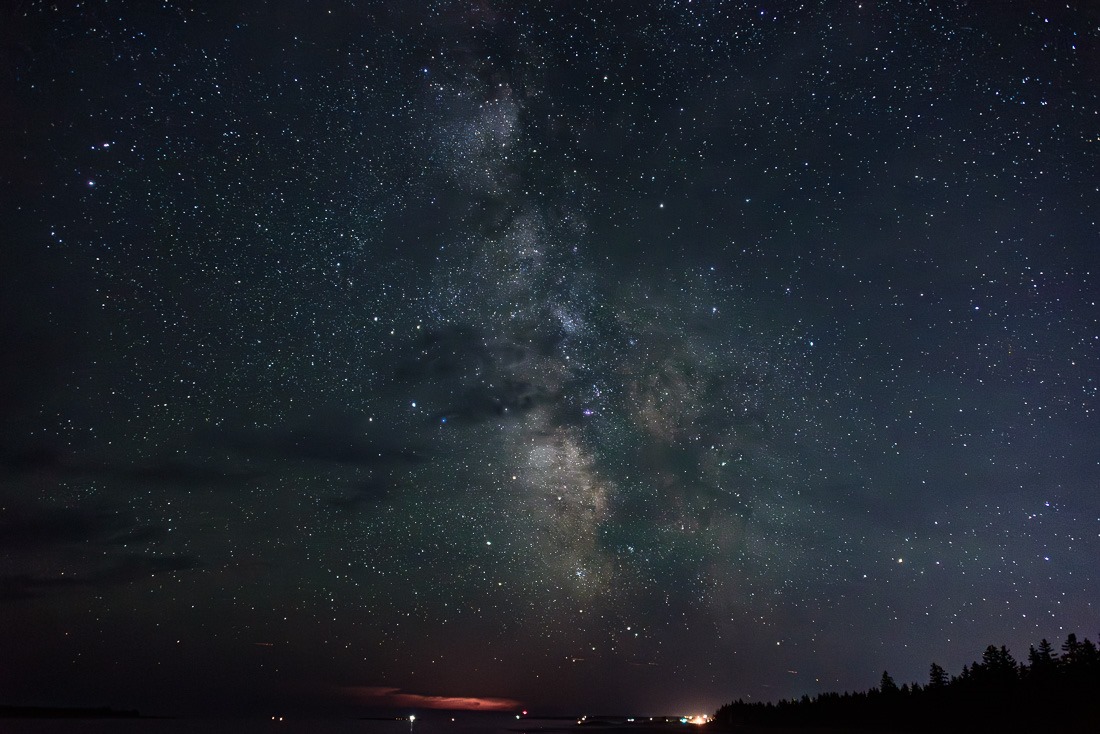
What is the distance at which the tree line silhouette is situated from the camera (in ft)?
152

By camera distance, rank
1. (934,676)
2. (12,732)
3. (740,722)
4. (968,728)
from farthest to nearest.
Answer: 1. (740,722)
2. (12,732)
3. (934,676)
4. (968,728)

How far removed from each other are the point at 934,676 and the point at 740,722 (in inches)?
2687

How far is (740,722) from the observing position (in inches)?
4973

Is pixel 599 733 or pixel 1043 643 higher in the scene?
pixel 1043 643

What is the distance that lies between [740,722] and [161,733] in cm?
8901

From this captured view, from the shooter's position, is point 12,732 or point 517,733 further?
point 517,733

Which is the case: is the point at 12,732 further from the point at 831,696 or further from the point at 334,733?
the point at 831,696

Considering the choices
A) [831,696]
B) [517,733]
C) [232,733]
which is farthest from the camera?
[517,733]

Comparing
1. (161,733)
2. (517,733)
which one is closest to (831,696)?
(517,733)

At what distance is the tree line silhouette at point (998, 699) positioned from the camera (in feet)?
152

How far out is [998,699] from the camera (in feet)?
177

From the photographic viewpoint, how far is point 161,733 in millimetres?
84938

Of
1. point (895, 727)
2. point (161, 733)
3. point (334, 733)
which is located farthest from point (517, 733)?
point (895, 727)

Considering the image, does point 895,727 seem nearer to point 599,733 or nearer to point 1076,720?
point 1076,720
